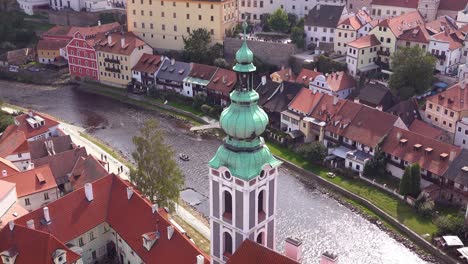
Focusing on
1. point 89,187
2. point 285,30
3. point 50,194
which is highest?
point 285,30

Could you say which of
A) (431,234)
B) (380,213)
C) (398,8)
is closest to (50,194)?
(380,213)

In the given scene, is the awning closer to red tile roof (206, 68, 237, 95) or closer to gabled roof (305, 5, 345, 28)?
red tile roof (206, 68, 237, 95)

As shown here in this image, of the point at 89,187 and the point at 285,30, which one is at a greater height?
the point at 285,30

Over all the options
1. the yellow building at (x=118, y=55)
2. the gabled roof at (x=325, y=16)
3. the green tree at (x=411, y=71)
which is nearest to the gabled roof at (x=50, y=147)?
the yellow building at (x=118, y=55)

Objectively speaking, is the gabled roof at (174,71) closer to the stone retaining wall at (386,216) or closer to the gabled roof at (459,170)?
the stone retaining wall at (386,216)

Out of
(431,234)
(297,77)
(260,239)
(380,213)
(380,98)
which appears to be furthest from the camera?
(297,77)

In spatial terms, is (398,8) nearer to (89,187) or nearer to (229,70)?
(229,70)

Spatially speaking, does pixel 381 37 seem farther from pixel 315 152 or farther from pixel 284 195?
pixel 284 195
